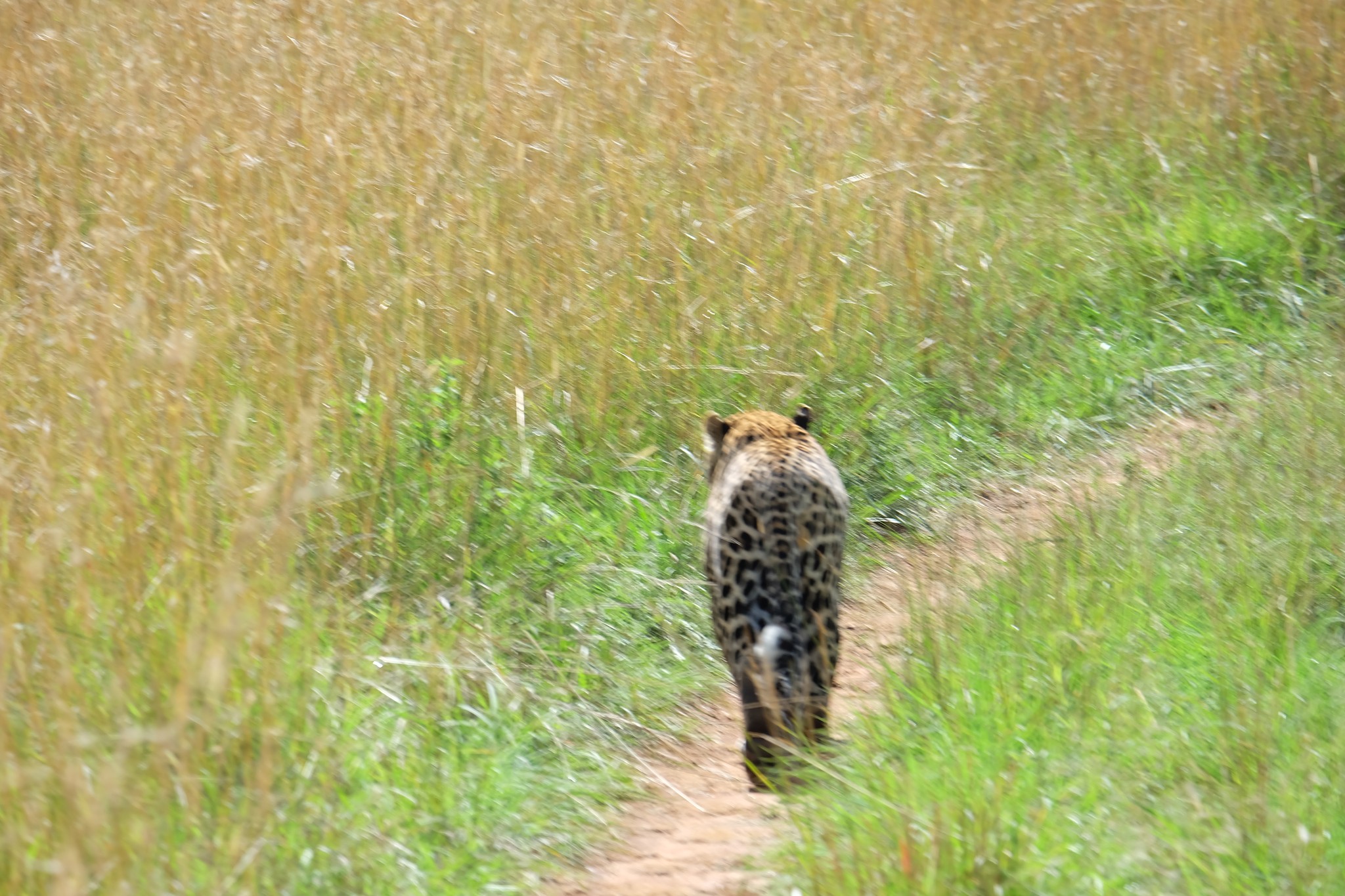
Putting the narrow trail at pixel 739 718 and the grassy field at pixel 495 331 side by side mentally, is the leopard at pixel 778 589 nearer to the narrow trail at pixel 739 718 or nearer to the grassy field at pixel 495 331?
the narrow trail at pixel 739 718

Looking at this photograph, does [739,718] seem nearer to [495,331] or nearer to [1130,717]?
[1130,717]

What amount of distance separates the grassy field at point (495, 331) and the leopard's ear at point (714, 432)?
0.60 metres

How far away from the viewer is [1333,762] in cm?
342

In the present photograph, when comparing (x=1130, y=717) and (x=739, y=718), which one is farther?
(x=739, y=718)

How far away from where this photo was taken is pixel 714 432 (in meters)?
4.47

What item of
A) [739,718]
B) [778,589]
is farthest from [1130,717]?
[739,718]

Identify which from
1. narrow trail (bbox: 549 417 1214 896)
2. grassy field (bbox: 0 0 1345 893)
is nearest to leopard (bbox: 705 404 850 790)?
narrow trail (bbox: 549 417 1214 896)

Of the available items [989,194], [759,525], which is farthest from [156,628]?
[989,194]

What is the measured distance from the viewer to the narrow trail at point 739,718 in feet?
11.7

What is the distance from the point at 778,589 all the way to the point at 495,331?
1.84 m

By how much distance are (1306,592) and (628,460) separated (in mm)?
2138

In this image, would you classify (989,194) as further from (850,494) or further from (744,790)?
(744,790)

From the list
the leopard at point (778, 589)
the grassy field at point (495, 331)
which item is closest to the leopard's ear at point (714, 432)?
the leopard at point (778, 589)

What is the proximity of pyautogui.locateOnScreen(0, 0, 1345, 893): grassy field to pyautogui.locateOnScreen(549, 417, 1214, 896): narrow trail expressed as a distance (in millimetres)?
133
